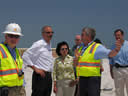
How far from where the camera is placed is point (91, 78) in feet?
12.4

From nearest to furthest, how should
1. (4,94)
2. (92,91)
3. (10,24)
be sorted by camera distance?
(4,94), (10,24), (92,91)

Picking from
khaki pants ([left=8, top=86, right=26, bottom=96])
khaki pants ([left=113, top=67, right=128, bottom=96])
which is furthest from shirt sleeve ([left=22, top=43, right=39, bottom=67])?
khaki pants ([left=113, top=67, right=128, bottom=96])

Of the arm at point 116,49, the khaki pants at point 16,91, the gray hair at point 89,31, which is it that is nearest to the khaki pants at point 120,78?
the gray hair at point 89,31

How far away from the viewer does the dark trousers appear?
3752 millimetres

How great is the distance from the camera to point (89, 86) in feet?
12.4

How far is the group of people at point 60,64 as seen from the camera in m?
2.95

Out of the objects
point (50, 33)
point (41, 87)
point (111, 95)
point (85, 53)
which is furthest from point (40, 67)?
point (111, 95)

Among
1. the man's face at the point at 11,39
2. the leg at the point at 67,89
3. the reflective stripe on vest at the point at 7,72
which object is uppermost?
the man's face at the point at 11,39

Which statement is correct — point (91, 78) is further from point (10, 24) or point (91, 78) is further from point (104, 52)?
point (10, 24)

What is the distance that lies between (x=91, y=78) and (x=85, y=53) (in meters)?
0.43

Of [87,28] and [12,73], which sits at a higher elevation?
[87,28]

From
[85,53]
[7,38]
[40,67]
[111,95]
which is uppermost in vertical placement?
[7,38]

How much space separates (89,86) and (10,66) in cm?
148

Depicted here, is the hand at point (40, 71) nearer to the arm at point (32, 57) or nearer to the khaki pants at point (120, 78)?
the arm at point (32, 57)
